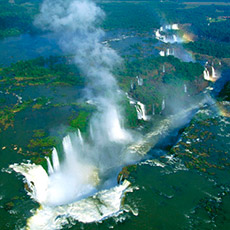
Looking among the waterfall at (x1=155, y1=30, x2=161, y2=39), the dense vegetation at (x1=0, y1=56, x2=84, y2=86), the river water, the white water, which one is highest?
the dense vegetation at (x1=0, y1=56, x2=84, y2=86)

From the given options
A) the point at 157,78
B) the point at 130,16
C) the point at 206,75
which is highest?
the point at 130,16

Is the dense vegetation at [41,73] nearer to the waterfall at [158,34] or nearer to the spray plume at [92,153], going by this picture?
the spray plume at [92,153]

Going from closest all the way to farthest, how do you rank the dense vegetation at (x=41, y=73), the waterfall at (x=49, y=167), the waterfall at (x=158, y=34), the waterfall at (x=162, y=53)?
the waterfall at (x=49, y=167)
the dense vegetation at (x=41, y=73)
the waterfall at (x=162, y=53)
the waterfall at (x=158, y=34)

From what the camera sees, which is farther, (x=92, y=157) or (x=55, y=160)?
(x=92, y=157)

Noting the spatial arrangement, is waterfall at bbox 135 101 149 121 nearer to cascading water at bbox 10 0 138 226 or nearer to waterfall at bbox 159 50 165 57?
cascading water at bbox 10 0 138 226

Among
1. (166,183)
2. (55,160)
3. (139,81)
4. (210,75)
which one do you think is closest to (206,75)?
(210,75)

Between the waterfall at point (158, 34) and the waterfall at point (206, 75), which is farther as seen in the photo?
the waterfall at point (158, 34)

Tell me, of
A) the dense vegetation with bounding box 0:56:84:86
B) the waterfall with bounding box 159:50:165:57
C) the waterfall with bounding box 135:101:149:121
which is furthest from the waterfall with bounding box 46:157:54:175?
the waterfall with bounding box 159:50:165:57

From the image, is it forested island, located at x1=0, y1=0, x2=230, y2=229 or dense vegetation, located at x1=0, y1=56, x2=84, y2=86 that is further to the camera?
dense vegetation, located at x1=0, y1=56, x2=84, y2=86

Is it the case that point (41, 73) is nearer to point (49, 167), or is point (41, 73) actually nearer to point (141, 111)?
point (141, 111)

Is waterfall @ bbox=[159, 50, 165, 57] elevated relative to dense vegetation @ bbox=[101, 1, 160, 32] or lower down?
lower down

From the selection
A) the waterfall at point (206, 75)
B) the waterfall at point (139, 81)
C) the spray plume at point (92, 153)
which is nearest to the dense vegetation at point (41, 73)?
the spray plume at point (92, 153)

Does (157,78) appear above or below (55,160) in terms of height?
below
